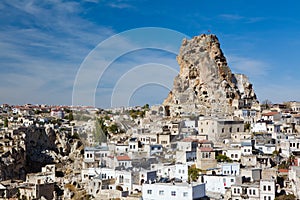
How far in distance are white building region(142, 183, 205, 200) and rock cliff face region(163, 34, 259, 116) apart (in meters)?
23.1

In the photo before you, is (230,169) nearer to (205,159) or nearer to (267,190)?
(205,159)

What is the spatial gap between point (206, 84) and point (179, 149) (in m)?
20.1

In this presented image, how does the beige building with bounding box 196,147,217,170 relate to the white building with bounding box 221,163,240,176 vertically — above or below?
above

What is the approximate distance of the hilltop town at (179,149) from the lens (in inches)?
804

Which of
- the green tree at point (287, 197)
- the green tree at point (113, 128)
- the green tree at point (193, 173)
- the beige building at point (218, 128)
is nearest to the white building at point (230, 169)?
the green tree at point (193, 173)

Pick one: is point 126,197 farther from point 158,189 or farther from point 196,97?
point 196,97

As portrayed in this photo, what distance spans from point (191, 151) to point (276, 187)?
689 cm

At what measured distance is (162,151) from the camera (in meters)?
27.1

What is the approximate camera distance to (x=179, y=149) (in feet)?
87.8

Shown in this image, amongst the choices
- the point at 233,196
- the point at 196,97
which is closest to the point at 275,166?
the point at 233,196

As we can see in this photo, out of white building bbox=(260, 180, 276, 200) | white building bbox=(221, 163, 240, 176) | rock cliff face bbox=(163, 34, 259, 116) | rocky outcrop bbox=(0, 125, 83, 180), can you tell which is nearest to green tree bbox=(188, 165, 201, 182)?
white building bbox=(221, 163, 240, 176)

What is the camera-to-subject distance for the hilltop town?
20.4 metres

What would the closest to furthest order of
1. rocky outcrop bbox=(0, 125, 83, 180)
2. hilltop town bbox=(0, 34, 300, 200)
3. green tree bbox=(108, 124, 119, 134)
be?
hilltop town bbox=(0, 34, 300, 200) < rocky outcrop bbox=(0, 125, 83, 180) < green tree bbox=(108, 124, 119, 134)

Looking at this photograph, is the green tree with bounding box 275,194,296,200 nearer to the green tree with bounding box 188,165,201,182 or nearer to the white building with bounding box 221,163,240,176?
the white building with bounding box 221,163,240,176
